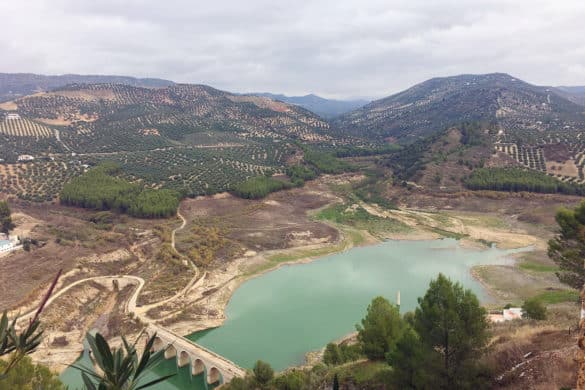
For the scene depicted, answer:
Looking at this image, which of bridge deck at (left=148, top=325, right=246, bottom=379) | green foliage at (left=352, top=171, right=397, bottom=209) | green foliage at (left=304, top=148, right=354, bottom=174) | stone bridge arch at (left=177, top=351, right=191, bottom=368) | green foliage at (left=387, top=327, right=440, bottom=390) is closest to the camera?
green foliage at (left=387, top=327, right=440, bottom=390)

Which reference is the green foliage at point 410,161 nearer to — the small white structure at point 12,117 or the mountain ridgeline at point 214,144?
the mountain ridgeline at point 214,144

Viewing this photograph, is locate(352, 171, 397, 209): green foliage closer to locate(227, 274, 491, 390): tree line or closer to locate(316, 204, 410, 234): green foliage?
locate(316, 204, 410, 234): green foliage

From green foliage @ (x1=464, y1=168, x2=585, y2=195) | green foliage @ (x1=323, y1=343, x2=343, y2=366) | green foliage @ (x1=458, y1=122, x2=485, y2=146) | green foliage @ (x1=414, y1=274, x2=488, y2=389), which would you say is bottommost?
green foliage @ (x1=323, y1=343, x2=343, y2=366)

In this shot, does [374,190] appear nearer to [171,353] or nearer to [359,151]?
[359,151]

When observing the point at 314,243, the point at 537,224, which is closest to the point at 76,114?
the point at 314,243

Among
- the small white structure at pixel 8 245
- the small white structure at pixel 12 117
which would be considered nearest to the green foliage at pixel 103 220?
the small white structure at pixel 8 245

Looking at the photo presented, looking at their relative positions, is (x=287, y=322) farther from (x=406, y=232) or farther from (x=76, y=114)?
(x=76, y=114)

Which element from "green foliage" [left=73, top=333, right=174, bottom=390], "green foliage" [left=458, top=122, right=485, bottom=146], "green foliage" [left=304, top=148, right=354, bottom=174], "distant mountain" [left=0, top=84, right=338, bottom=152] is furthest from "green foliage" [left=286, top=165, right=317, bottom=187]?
"green foliage" [left=73, top=333, right=174, bottom=390]
